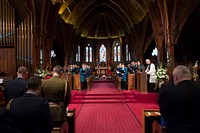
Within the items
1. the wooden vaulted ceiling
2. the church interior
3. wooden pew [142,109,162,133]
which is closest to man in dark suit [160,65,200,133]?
the church interior

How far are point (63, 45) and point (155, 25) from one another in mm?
10525

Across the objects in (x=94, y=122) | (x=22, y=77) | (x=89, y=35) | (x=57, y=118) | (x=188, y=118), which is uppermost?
(x=89, y=35)

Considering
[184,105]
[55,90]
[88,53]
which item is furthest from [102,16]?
[184,105]

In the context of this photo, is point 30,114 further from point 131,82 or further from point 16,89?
point 131,82

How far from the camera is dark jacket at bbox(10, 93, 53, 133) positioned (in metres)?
2.66

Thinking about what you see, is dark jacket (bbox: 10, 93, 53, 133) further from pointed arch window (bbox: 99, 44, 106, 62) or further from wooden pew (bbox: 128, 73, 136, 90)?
pointed arch window (bbox: 99, 44, 106, 62)

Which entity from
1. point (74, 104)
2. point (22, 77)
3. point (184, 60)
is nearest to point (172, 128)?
point (22, 77)

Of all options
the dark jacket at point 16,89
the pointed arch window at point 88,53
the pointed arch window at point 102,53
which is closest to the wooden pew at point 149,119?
the dark jacket at point 16,89

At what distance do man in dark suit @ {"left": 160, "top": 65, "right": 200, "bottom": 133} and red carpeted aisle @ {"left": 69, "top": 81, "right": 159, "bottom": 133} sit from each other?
11.1 feet

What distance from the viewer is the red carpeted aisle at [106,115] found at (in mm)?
6375

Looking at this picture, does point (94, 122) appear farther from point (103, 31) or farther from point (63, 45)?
point (103, 31)

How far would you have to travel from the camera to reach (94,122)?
23.5ft

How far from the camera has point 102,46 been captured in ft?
103

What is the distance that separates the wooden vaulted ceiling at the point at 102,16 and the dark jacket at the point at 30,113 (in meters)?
17.3
